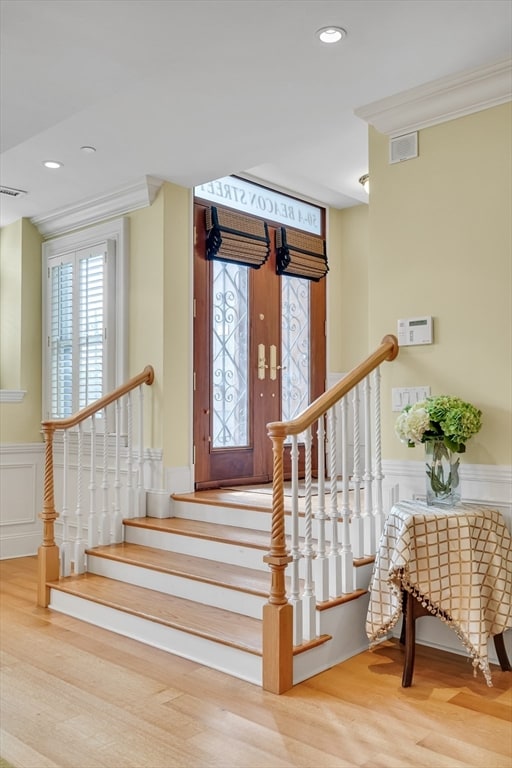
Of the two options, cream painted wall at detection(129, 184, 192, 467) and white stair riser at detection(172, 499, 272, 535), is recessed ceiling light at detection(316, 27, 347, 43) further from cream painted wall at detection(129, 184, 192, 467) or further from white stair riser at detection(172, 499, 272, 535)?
white stair riser at detection(172, 499, 272, 535)

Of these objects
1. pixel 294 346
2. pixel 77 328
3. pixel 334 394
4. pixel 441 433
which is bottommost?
pixel 441 433

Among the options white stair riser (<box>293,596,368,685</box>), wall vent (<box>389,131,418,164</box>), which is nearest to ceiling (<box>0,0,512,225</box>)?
wall vent (<box>389,131,418,164</box>)

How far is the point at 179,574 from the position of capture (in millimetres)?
3543

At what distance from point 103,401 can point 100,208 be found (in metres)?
1.61

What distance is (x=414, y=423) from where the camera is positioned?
9.78 ft

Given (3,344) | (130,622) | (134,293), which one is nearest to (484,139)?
(134,293)

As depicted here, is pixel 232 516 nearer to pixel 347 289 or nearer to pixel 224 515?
pixel 224 515

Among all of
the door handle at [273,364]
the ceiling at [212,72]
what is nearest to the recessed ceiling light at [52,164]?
the ceiling at [212,72]

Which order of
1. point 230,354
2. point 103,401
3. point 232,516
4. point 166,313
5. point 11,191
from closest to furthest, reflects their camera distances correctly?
1. point 232,516
2. point 103,401
3. point 166,313
4. point 11,191
5. point 230,354

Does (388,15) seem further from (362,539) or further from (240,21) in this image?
(362,539)

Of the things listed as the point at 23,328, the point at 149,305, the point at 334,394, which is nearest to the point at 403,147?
the point at 334,394

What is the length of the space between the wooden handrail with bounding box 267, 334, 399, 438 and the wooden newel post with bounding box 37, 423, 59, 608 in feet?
5.13

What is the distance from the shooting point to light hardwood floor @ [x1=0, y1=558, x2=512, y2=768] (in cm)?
224

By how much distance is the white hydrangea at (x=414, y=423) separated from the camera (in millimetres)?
2969
